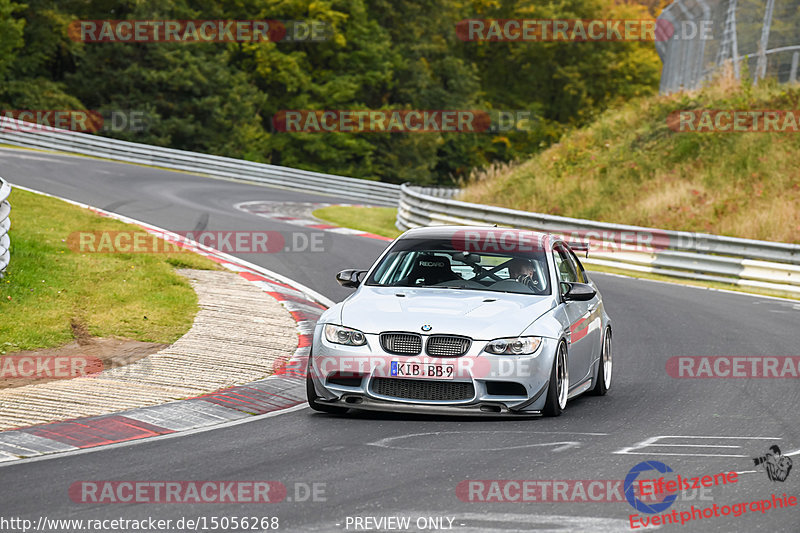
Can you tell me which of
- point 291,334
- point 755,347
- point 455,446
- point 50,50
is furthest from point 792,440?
point 50,50

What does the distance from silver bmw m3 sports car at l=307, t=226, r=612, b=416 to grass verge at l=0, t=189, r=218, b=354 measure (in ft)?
12.1

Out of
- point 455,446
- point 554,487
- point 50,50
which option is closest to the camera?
point 554,487

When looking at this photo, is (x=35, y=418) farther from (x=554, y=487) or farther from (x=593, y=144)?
(x=593, y=144)

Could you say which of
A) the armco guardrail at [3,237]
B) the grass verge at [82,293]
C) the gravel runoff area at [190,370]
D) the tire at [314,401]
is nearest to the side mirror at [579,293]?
the tire at [314,401]

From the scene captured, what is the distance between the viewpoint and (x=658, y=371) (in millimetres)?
11352

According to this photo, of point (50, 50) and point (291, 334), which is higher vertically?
point (50, 50)

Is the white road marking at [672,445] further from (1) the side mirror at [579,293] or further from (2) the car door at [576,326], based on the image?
(1) the side mirror at [579,293]

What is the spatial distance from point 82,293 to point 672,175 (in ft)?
63.0

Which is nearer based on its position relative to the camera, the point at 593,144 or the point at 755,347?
the point at 755,347

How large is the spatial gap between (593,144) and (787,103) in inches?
228

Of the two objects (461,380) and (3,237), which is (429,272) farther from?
(3,237)

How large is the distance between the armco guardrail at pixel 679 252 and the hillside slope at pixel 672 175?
3003mm

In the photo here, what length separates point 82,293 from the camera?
13711 mm

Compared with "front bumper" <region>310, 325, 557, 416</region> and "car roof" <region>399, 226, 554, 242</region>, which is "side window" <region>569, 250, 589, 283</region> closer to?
"car roof" <region>399, 226, 554, 242</region>
